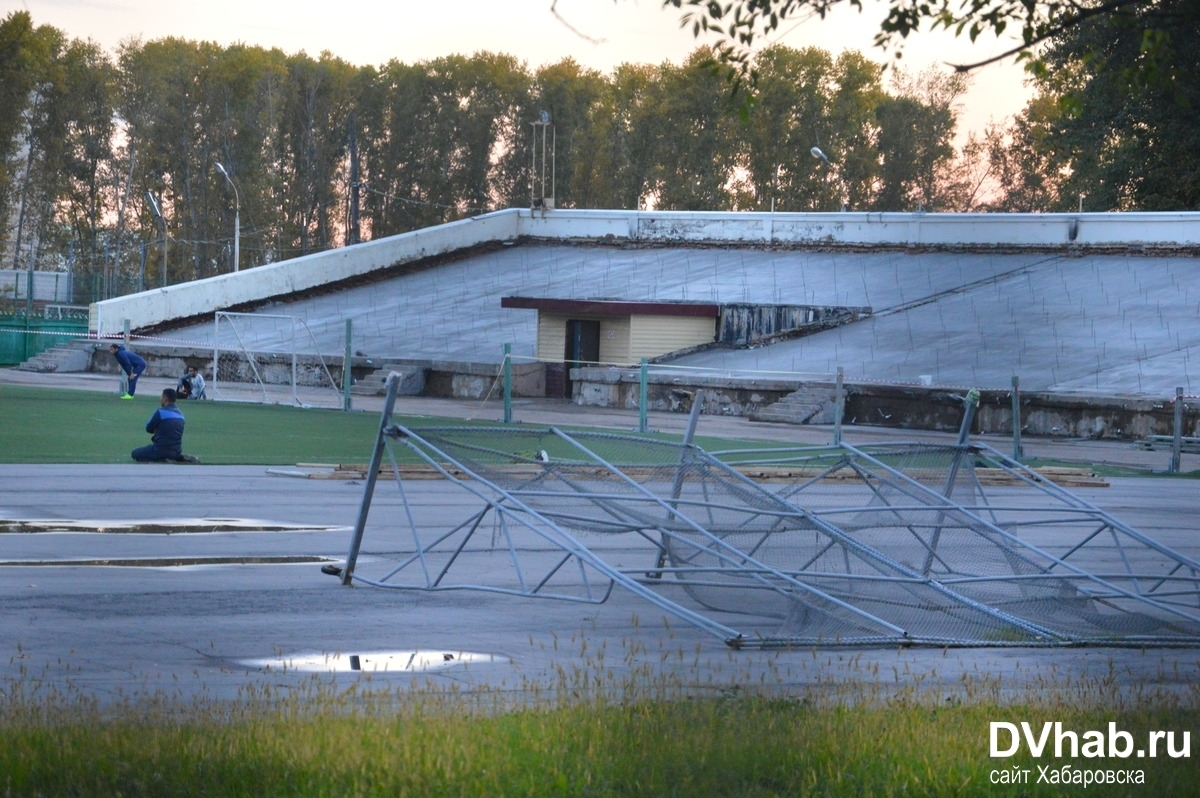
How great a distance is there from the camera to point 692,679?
8.13 meters

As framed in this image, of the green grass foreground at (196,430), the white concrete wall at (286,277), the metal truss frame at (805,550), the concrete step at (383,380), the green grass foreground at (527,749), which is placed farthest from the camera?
the white concrete wall at (286,277)

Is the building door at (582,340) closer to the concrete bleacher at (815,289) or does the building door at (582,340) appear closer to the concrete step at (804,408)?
the concrete bleacher at (815,289)

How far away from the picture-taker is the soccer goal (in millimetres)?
44281

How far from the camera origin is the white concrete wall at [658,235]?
4856 centimetres

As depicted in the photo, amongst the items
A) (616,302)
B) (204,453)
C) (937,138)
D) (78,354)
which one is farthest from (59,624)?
(937,138)

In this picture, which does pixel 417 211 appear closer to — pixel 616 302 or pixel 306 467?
pixel 616 302

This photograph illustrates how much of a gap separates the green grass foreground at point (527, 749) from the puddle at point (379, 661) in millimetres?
1008

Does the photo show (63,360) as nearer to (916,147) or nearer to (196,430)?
(196,430)

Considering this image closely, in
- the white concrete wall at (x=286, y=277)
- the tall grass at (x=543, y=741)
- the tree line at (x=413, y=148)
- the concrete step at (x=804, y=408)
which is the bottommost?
the tall grass at (x=543, y=741)

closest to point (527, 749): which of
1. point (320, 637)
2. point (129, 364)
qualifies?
point (320, 637)

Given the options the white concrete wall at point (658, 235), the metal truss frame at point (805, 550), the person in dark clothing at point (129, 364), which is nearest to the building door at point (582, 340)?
the white concrete wall at point (658, 235)

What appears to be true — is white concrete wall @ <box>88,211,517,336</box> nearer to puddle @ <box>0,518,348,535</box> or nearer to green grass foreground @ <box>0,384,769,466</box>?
green grass foreground @ <box>0,384,769,466</box>

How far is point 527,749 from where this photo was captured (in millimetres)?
6070

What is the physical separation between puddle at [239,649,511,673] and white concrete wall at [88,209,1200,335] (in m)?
42.2
